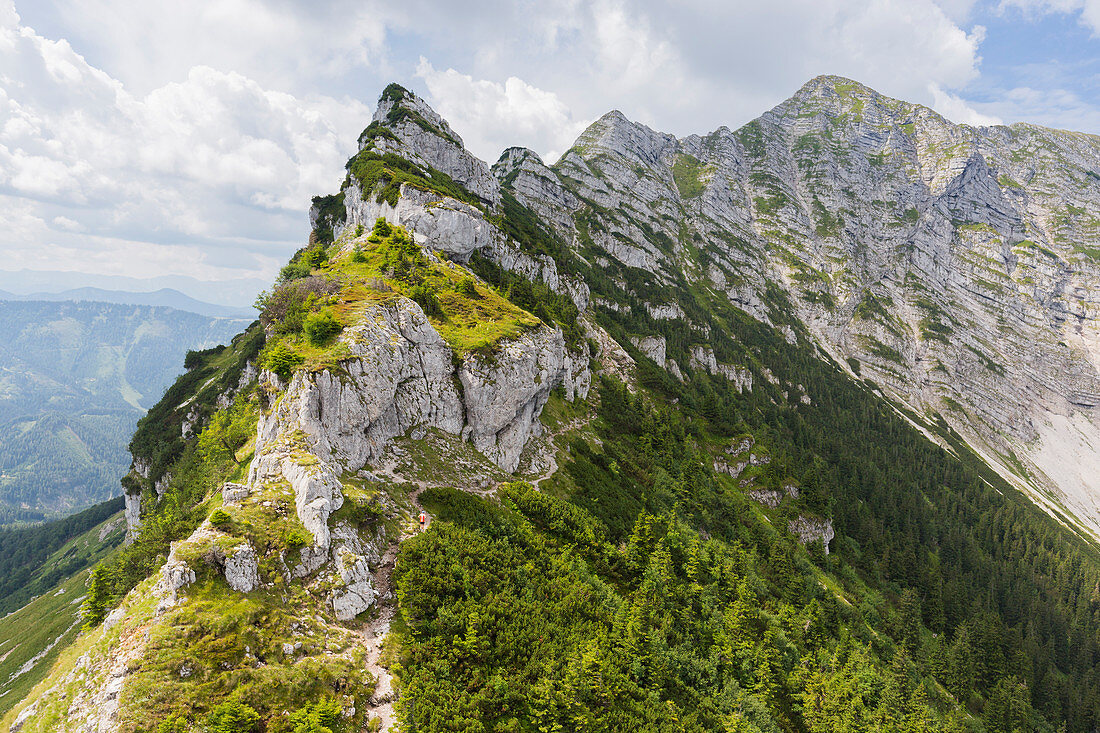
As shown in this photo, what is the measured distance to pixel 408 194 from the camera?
83625 mm

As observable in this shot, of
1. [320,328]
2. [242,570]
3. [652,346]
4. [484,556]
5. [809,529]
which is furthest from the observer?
[652,346]

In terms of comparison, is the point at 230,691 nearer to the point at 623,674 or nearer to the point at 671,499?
the point at 623,674

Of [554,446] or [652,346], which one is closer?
[554,446]

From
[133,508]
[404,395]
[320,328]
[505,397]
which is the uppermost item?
[320,328]

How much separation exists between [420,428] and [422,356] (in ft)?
26.6

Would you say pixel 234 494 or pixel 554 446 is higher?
pixel 554 446

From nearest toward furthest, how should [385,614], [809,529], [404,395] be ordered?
[385,614]
[404,395]
[809,529]

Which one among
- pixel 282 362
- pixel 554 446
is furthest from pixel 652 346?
pixel 282 362

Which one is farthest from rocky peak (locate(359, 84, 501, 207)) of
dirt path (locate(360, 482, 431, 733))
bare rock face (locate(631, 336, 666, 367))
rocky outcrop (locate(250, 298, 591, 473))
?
dirt path (locate(360, 482, 431, 733))

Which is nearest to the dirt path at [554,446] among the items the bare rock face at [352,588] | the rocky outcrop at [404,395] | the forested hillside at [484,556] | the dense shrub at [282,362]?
the forested hillside at [484,556]

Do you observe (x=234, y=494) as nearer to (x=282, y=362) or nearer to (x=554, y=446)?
(x=282, y=362)

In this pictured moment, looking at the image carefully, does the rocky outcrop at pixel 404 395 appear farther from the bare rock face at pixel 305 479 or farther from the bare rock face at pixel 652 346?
the bare rock face at pixel 652 346

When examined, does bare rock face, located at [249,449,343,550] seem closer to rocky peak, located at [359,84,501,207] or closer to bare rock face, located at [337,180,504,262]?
bare rock face, located at [337,180,504,262]

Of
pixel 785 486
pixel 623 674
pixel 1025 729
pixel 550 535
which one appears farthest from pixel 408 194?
pixel 1025 729
